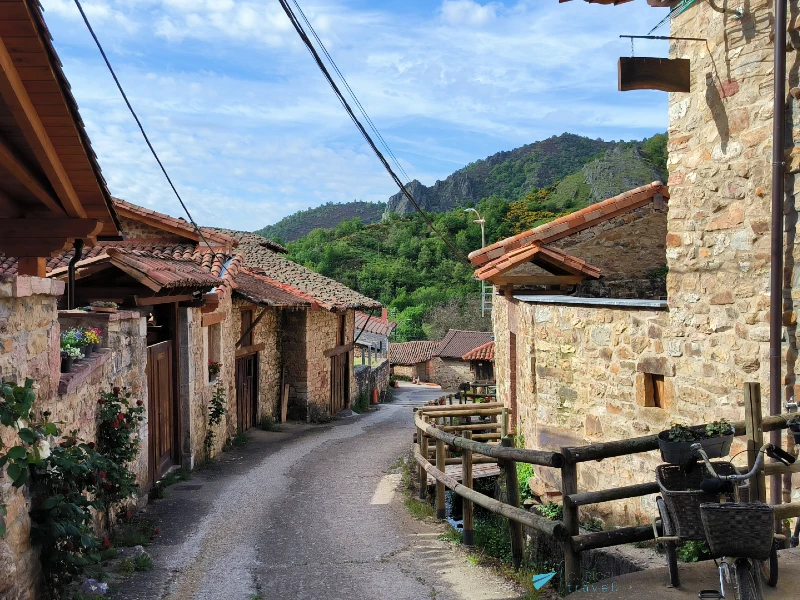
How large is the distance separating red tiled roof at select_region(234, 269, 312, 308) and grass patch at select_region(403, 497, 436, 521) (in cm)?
609

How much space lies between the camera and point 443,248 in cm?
Answer: 5056

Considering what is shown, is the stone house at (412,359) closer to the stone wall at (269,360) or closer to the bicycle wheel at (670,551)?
the stone wall at (269,360)

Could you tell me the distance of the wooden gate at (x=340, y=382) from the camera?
1950 centimetres

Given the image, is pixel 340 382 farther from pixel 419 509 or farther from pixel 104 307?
pixel 104 307

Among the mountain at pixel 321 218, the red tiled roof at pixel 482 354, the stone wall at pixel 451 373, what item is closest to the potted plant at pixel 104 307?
the red tiled roof at pixel 482 354

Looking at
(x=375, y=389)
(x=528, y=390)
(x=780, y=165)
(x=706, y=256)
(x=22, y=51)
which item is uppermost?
(x=22, y=51)

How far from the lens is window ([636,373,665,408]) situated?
6496 mm

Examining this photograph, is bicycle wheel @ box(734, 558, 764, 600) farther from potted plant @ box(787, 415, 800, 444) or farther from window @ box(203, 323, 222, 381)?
window @ box(203, 323, 222, 381)

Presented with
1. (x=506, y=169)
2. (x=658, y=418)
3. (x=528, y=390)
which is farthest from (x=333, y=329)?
(x=506, y=169)

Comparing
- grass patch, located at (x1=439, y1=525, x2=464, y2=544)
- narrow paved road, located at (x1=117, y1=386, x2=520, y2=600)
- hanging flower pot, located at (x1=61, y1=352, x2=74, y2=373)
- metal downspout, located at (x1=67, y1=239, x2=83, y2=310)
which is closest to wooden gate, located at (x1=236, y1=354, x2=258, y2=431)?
narrow paved road, located at (x1=117, y1=386, x2=520, y2=600)

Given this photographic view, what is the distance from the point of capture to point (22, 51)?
4.55 m

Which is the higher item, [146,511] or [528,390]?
[528,390]

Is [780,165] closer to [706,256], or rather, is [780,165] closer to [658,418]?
[706,256]

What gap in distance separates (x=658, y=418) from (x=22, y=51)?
5712mm
